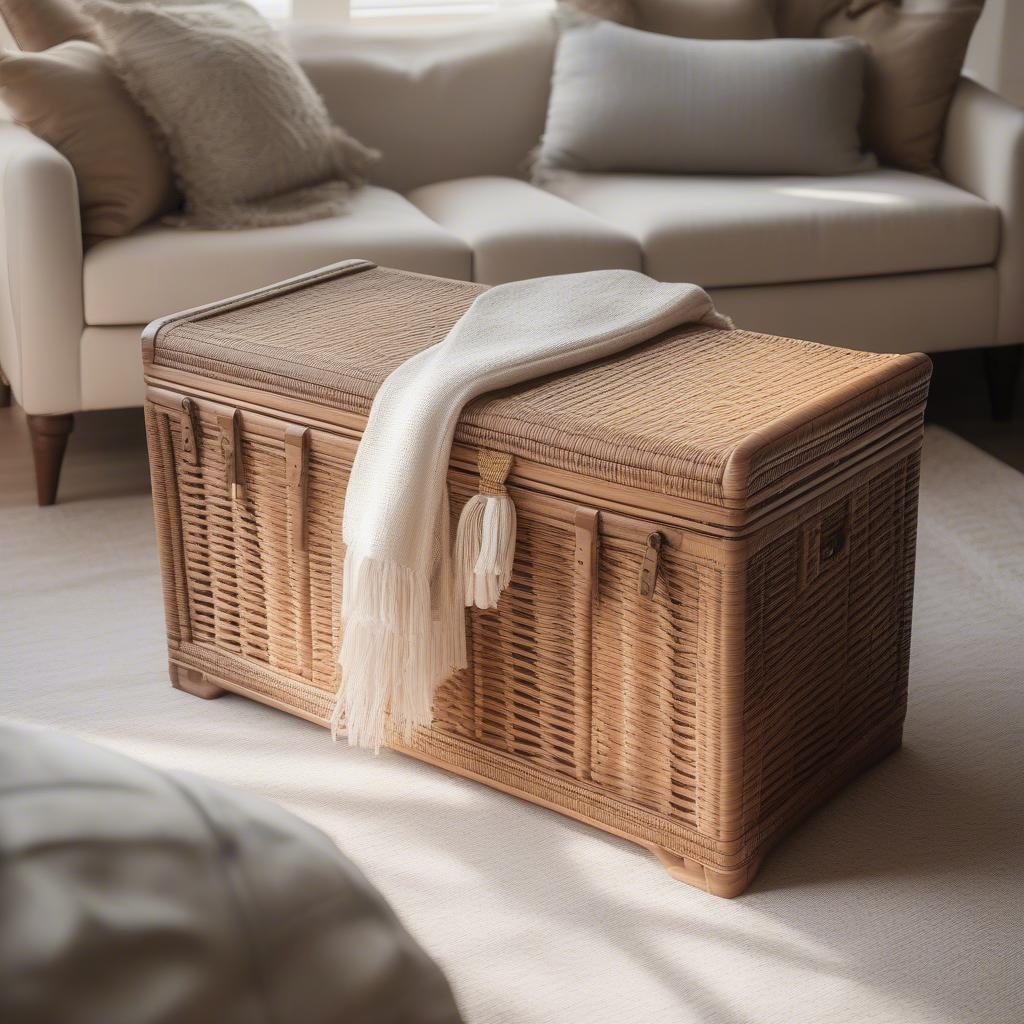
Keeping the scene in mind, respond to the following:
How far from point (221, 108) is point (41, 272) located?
0.47 m

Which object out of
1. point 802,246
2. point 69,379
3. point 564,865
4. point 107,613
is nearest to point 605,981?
point 564,865

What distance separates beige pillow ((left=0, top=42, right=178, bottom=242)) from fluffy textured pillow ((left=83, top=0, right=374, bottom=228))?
50mm

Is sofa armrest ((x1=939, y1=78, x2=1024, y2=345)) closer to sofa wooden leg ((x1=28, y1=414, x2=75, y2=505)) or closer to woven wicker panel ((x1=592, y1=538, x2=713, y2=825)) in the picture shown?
woven wicker panel ((x1=592, y1=538, x2=713, y2=825))

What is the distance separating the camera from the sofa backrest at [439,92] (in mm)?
3018

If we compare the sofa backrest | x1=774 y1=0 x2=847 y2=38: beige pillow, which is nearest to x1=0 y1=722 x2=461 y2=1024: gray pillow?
the sofa backrest

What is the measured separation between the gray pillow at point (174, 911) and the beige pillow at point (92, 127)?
2.22 meters

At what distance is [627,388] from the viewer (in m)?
1.49

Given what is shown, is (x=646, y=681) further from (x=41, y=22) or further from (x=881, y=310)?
(x=41, y=22)

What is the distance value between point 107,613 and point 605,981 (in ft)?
3.52

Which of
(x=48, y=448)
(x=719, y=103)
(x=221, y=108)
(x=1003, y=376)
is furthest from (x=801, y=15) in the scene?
(x=48, y=448)

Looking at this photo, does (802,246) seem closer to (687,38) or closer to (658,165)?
(658,165)

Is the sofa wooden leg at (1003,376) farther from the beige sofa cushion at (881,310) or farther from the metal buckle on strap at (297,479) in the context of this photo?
the metal buckle on strap at (297,479)

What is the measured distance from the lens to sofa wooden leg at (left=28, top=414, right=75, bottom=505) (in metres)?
2.41

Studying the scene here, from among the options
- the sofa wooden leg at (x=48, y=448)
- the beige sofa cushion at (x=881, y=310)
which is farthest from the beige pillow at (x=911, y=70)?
the sofa wooden leg at (x=48, y=448)
